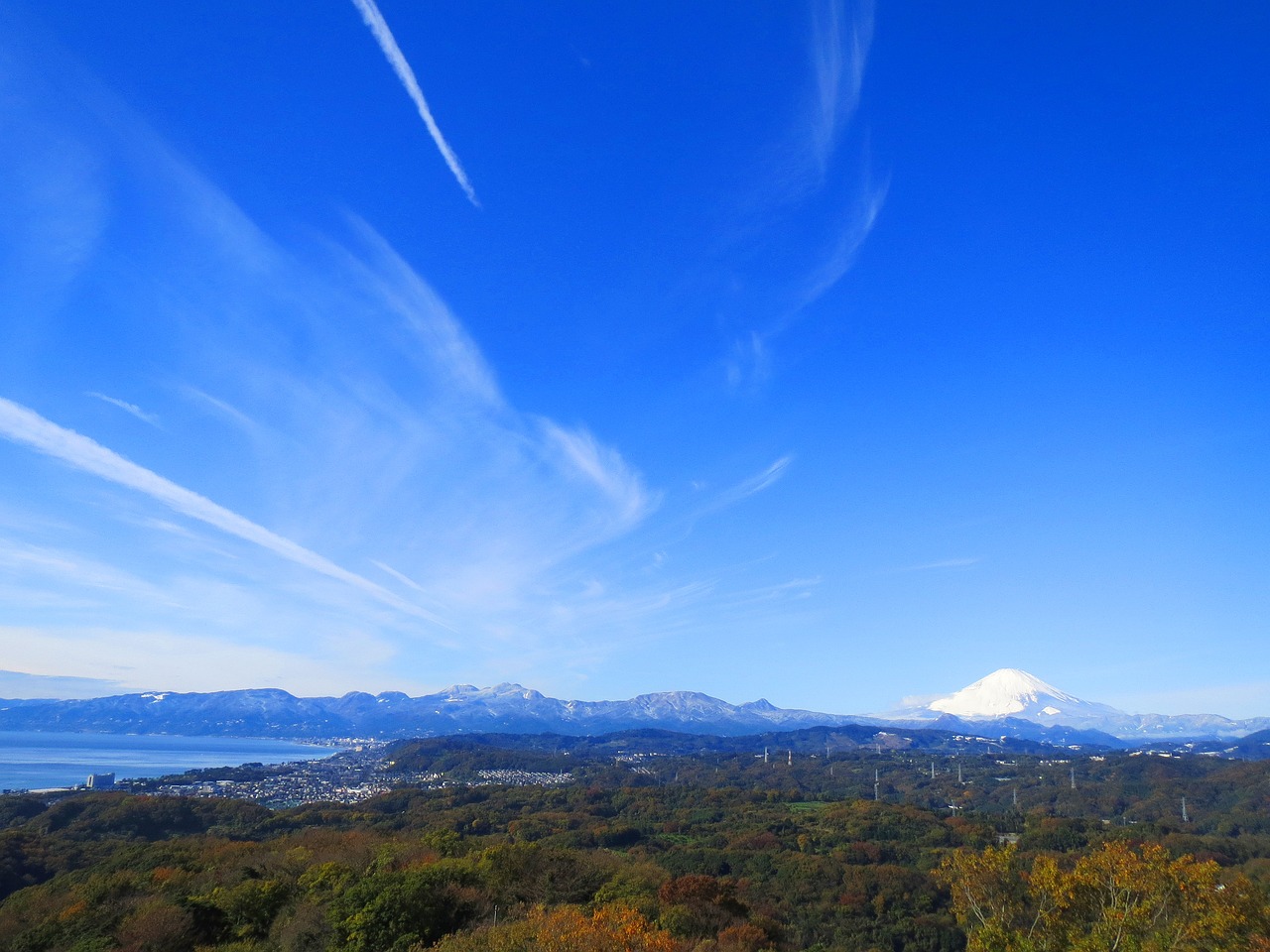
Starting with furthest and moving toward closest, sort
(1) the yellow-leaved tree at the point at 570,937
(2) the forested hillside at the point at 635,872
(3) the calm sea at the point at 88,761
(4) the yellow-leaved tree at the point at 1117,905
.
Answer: (3) the calm sea at the point at 88,761 → (2) the forested hillside at the point at 635,872 → (4) the yellow-leaved tree at the point at 1117,905 → (1) the yellow-leaved tree at the point at 570,937

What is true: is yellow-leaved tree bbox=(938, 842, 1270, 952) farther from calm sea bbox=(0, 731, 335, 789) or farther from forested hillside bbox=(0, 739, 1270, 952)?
calm sea bbox=(0, 731, 335, 789)

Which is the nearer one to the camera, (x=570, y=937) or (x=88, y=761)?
(x=570, y=937)

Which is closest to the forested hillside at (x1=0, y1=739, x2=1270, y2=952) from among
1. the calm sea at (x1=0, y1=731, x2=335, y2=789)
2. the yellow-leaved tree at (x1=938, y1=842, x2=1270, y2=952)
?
the yellow-leaved tree at (x1=938, y1=842, x2=1270, y2=952)

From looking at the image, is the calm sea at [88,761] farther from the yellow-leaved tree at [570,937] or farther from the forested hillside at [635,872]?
the yellow-leaved tree at [570,937]

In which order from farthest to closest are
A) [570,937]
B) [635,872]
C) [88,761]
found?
[88,761], [635,872], [570,937]

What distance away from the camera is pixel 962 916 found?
1712 cm

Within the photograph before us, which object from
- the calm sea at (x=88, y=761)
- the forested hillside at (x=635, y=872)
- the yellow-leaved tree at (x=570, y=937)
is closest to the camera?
the yellow-leaved tree at (x=570, y=937)

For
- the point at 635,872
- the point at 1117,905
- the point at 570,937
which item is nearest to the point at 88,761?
the point at 635,872

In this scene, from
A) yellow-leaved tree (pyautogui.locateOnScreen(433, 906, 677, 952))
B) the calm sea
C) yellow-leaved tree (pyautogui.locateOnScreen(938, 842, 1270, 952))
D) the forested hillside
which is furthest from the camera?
the calm sea

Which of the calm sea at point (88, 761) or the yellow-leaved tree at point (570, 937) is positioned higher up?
the yellow-leaved tree at point (570, 937)

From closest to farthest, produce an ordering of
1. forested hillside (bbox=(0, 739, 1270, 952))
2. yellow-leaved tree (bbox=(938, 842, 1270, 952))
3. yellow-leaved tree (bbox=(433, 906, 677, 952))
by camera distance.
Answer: yellow-leaved tree (bbox=(433, 906, 677, 952))
yellow-leaved tree (bbox=(938, 842, 1270, 952))
forested hillside (bbox=(0, 739, 1270, 952))

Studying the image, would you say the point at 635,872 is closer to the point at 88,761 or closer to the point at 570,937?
the point at 570,937

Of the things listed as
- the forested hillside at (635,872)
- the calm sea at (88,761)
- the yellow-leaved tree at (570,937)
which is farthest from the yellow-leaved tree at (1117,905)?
the calm sea at (88,761)

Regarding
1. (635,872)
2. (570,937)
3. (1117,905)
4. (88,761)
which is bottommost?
(88,761)
